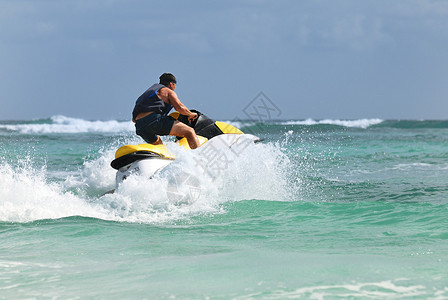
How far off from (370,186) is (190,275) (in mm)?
6272

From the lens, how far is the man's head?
713 centimetres

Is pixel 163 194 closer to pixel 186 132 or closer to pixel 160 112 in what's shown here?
pixel 186 132

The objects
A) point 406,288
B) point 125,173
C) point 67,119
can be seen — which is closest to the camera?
point 406,288

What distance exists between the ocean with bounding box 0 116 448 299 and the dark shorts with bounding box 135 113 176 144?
11.1 inches

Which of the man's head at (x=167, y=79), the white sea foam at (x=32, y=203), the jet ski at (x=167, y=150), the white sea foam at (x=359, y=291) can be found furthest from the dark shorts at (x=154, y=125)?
the white sea foam at (x=359, y=291)

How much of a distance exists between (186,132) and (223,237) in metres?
2.28

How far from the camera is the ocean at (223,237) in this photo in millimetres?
3689

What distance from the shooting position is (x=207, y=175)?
23.3 ft

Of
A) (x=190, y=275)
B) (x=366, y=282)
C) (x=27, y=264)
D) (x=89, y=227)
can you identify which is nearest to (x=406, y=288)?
(x=366, y=282)

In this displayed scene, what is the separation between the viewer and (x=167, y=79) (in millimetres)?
7129

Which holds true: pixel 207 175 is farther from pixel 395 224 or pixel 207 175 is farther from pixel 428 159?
pixel 428 159

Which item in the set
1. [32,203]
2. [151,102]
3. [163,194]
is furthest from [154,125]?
[32,203]

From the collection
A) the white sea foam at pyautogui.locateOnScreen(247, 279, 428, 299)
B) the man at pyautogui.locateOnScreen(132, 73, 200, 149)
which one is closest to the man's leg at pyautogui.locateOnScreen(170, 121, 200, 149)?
the man at pyautogui.locateOnScreen(132, 73, 200, 149)

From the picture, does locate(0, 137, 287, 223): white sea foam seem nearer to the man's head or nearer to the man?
the man
